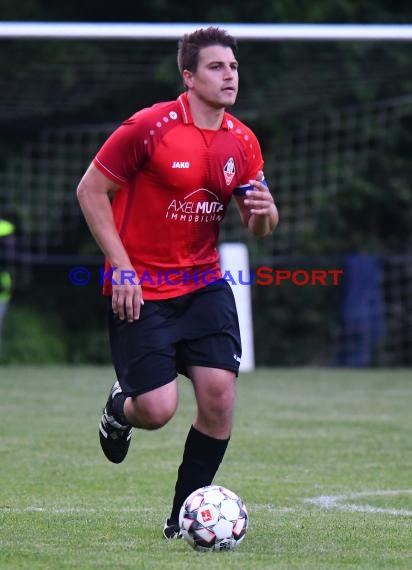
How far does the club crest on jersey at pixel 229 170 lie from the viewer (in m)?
5.19

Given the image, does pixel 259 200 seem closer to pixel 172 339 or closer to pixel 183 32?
pixel 172 339

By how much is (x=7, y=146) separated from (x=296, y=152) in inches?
164

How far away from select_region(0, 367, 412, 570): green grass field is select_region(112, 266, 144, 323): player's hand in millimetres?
913

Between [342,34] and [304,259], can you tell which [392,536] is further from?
[304,259]

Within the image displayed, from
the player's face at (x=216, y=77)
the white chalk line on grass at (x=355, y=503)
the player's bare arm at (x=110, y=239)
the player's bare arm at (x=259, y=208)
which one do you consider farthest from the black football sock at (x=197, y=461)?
the player's face at (x=216, y=77)

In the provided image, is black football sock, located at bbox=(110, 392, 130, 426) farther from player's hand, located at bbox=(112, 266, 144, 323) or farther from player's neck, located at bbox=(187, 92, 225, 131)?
player's neck, located at bbox=(187, 92, 225, 131)

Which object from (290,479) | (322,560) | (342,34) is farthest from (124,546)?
(342,34)

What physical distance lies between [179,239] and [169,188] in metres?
0.22

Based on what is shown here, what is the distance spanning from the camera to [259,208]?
512 cm

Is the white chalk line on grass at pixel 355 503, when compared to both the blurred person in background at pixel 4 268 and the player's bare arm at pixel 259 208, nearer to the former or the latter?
the player's bare arm at pixel 259 208

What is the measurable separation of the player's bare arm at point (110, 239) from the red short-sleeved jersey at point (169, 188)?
6 centimetres

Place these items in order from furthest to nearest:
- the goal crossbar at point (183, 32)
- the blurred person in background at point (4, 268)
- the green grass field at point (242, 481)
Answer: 1. the blurred person in background at point (4, 268)
2. the goal crossbar at point (183, 32)
3. the green grass field at point (242, 481)

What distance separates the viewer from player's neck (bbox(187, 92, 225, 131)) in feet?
17.1

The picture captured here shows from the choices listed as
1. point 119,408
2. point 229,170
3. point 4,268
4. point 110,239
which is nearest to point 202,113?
point 229,170
